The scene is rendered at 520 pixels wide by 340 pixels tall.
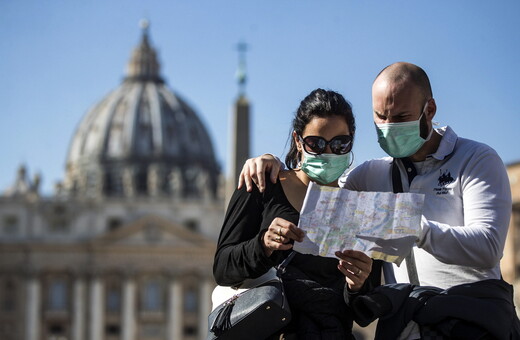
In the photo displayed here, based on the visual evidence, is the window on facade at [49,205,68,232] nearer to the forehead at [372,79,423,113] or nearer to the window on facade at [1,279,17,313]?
the window on facade at [1,279,17,313]

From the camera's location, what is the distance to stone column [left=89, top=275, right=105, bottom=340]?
54.8 m

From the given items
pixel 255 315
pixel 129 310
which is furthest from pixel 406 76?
pixel 129 310

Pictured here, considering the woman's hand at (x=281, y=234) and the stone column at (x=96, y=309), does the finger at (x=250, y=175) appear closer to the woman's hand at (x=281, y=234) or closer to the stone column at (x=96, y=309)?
the woman's hand at (x=281, y=234)

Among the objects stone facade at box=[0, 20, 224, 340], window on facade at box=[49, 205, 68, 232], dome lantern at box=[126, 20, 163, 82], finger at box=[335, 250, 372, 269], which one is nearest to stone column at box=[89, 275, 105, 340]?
stone facade at box=[0, 20, 224, 340]

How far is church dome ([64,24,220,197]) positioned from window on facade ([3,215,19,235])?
9.82 meters

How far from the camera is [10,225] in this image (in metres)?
55.3

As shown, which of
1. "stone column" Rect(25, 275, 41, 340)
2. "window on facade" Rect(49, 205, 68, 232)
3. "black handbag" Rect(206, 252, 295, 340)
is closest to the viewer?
"black handbag" Rect(206, 252, 295, 340)

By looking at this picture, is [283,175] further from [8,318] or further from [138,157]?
[138,157]

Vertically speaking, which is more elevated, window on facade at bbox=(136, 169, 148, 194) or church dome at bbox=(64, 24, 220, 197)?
church dome at bbox=(64, 24, 220, 197)

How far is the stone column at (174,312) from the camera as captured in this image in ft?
182

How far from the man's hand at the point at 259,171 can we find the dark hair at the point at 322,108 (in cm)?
13

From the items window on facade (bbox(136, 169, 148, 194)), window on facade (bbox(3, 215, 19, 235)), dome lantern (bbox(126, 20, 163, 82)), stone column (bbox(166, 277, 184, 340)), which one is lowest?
stone column (bbox(166, 277, 184, 340))

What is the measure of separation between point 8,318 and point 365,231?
52.6 metres

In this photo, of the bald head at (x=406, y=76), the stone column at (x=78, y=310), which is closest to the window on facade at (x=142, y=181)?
the stone column at (x=78, y=310)
